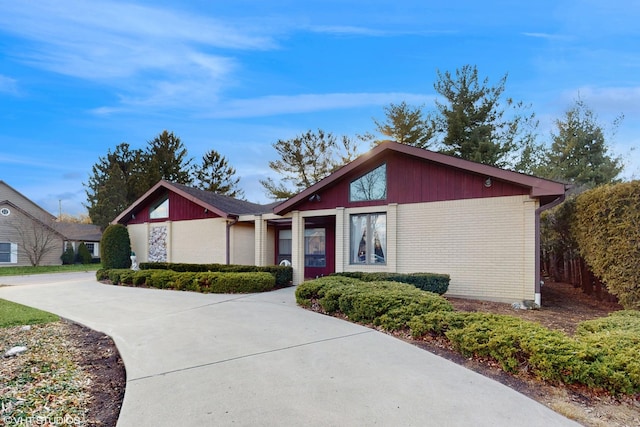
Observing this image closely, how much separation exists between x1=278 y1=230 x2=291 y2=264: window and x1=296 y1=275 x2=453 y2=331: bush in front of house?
25.8 feet

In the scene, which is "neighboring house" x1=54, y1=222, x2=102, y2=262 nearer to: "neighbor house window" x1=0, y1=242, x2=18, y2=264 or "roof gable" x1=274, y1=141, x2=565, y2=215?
"neighbor house window" x1=0, y1=242, x2=18, y2=264

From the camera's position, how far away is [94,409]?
3127mm

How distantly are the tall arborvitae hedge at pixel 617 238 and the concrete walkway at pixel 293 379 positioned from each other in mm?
5452

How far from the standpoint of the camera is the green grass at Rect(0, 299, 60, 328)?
629cm

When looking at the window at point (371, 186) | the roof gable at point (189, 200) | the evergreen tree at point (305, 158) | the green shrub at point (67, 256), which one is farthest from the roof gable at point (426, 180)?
the green shrub at point (67, 256)

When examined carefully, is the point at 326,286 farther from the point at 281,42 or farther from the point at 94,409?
the point at 281,42

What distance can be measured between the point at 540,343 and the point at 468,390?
3.43ft

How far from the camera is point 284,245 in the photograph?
1593 cm

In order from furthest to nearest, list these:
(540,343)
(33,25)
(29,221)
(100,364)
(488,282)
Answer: (29,221), (488,282), (33,25), (100,364), (540,343)

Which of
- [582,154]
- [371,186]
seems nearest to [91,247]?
[371,186]

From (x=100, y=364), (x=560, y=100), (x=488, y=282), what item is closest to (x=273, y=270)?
(x=488, y=282)

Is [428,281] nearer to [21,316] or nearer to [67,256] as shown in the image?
[21,316]

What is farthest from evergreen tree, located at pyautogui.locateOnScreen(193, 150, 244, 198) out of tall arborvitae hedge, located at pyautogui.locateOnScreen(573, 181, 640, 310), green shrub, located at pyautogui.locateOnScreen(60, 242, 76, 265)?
tall arborvitae hedge, located at pyautogui.locateOnScreen(573, 181, 640, 310)

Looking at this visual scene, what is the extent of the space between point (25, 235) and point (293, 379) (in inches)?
1134
